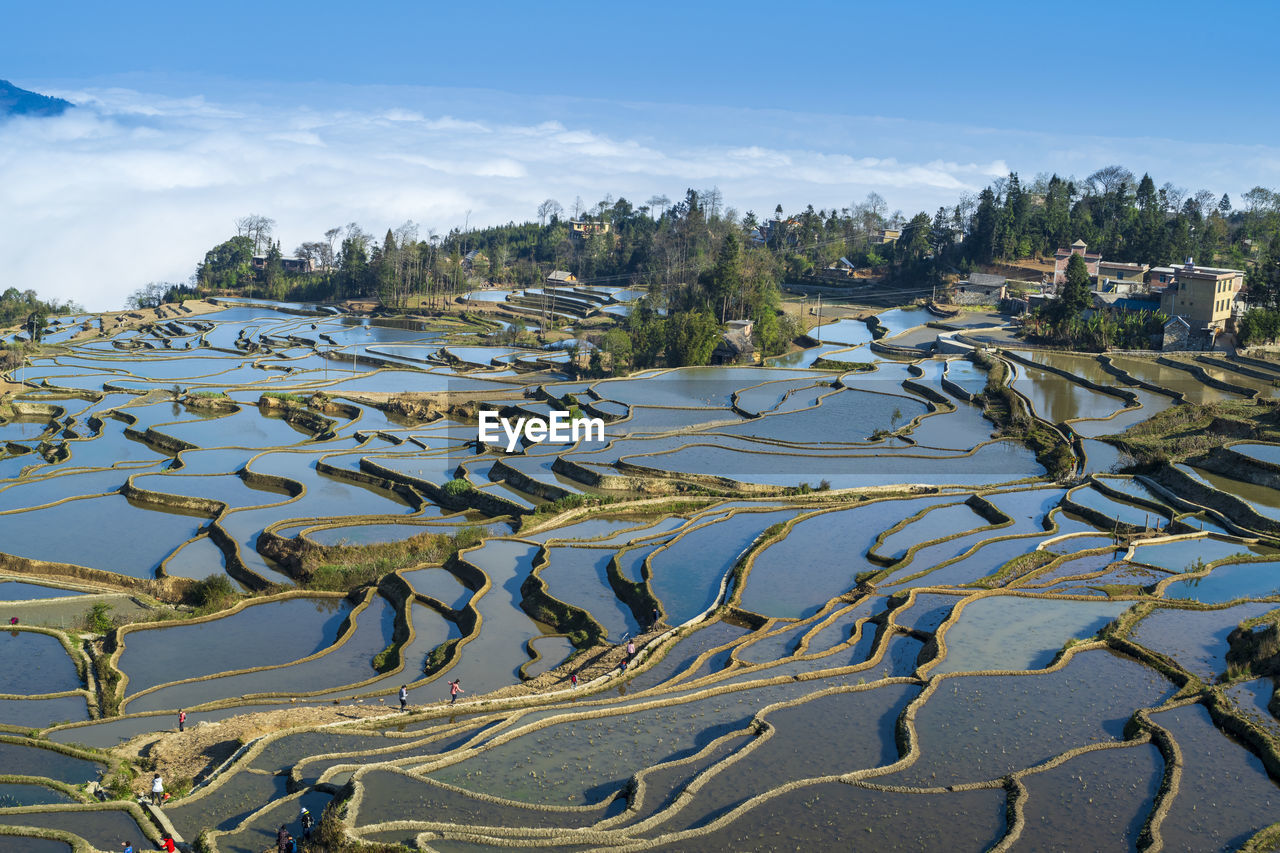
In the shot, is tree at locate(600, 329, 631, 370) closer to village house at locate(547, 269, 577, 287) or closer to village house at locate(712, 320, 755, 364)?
village house at locate(712, 320, 755, 364)

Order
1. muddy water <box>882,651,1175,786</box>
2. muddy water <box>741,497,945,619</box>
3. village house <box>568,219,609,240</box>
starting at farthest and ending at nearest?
village house <box>568,219,609,240</box>, muddy water <box>741,497,945,619</box>, muddy water <box>882,651,1175,786</box>

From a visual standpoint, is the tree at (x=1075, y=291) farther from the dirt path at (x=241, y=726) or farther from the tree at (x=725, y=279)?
the dirt path at (x=241, y=726)

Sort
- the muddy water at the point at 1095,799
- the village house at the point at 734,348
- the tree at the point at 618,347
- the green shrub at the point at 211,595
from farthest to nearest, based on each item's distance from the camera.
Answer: the village house at the point at 734,348 → the tree at the point at 618,347 → the green shrub at the point at 211,595 → the muddy water at the point at 1095,799

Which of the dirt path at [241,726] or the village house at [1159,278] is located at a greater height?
the village house at [1159,278]

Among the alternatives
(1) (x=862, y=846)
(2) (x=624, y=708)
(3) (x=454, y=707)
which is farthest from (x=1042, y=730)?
(3) (x=454, y=707)

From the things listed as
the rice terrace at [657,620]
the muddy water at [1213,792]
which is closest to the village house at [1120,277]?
the rice terrace at [657,620]

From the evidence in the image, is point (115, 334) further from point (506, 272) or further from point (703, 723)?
point (703, 723)

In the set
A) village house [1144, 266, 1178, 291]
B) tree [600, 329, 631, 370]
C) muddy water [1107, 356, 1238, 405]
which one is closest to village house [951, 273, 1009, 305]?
village house [1144, 266, 1178, 291]

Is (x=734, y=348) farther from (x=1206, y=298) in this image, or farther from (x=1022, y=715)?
(x=1022, y=715)

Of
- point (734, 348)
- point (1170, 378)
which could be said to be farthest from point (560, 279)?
point (1170, 378)
